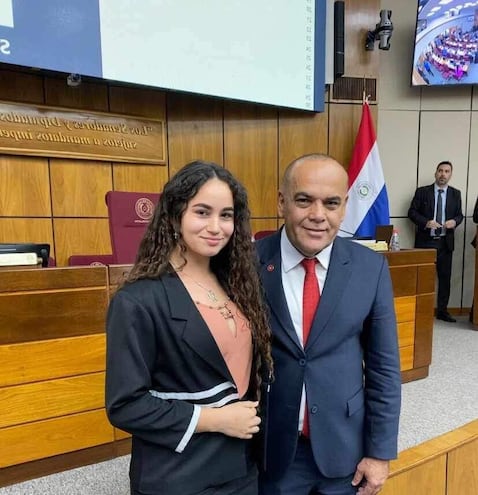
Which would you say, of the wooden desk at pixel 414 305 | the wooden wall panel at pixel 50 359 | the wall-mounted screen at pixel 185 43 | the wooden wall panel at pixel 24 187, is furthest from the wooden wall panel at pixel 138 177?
the wooden desk at pixel 414 305

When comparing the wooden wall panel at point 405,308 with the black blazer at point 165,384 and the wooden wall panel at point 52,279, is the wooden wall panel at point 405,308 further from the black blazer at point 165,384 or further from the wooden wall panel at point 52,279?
the black blazer at point 165,384

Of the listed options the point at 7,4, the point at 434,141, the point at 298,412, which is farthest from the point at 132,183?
the point at 434,141

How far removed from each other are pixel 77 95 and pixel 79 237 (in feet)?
3.94

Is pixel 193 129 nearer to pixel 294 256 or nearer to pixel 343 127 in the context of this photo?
→ pixel 343 127

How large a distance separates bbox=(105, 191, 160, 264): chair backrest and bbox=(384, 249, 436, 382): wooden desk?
1.65 meters

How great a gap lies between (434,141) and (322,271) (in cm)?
484

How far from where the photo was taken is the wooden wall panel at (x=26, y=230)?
132 inches

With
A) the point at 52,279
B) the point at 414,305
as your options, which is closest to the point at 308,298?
the point at 52,279

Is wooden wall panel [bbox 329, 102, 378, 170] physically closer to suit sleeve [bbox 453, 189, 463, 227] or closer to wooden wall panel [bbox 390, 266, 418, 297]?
suit sleeve [bbox 453, 189, 463, 227]

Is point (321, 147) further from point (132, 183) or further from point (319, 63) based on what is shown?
point (132, 183)

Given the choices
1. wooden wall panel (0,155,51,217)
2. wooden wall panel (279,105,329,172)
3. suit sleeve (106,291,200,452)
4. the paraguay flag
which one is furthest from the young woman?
the paraguay flag

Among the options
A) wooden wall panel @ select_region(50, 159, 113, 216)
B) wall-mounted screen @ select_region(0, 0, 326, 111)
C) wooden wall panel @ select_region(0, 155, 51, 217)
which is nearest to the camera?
wall-mounted screen @ select_region(0, 0, 326, 111)

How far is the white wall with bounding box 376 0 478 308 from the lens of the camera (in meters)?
5.09

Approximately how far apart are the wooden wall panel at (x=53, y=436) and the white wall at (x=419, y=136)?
170 inches
